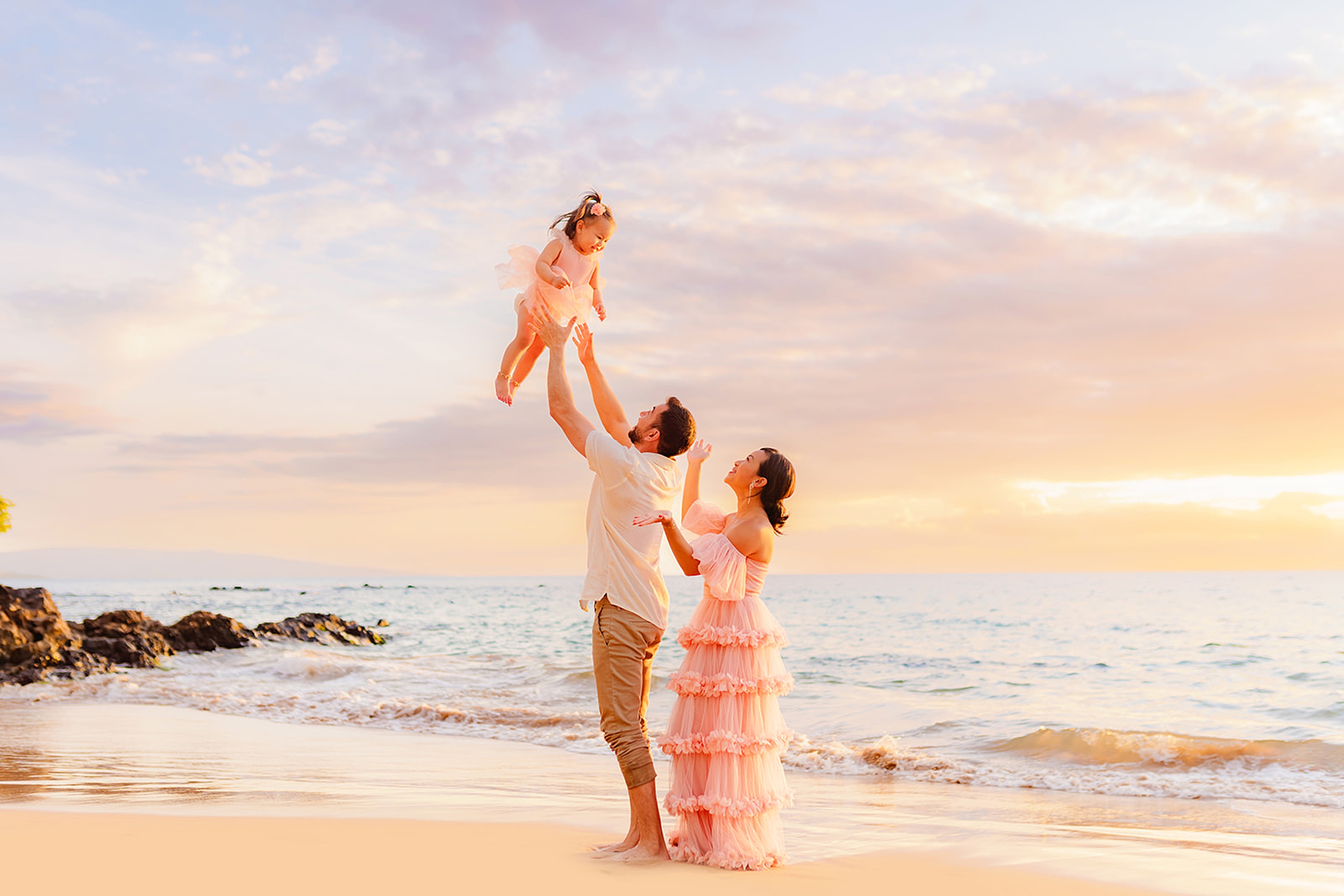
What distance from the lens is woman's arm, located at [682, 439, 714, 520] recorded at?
5.21m

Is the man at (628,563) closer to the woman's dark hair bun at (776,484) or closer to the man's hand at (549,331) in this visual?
the man's hand at (549,331)

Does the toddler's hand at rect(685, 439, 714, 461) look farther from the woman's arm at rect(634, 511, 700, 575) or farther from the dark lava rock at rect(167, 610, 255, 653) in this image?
the dark lava rock at rect(167, 610, 255, 653)

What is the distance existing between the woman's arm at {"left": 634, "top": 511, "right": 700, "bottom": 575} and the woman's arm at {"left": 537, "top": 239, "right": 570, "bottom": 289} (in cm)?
135

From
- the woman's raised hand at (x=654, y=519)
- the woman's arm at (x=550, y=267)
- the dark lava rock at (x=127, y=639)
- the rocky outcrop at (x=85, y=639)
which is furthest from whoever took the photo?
the dark lava rock at (x=127, y=639)

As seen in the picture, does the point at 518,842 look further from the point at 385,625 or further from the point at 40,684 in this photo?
the point at 385,625

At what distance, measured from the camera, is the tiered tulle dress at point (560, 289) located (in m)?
5.00

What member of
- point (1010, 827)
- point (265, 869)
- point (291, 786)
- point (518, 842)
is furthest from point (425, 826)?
point (1010, 827)

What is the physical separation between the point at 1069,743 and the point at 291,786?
8.47 meters

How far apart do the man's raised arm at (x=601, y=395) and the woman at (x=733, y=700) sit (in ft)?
2.18

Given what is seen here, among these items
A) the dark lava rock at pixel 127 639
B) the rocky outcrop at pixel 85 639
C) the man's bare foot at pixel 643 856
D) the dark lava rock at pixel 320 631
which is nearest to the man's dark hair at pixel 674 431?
the man's bare foot at pixel 643 856

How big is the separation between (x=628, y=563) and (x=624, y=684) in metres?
0.61

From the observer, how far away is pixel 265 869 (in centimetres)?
459

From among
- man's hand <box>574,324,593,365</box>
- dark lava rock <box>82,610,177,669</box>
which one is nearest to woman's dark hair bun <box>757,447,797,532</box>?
man's hand <box>574,324,593,365</box>

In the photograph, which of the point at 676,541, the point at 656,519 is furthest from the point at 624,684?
the point at 656,519
